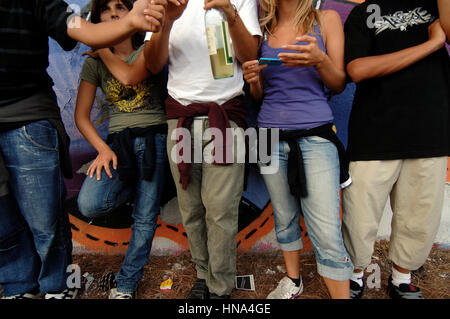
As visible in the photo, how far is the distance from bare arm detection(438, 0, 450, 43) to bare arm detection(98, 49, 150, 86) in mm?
1724

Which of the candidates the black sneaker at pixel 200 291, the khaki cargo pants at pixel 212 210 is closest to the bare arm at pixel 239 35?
the khaki cargo pants at pixel 212 210

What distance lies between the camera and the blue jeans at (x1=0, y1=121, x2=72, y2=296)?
148 cm

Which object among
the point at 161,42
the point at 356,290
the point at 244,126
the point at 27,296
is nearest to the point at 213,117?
the point at 244,126

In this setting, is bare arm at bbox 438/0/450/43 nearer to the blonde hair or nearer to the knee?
the blonde hair

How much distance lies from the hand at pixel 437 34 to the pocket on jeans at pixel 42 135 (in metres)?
2.25

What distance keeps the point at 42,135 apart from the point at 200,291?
1440 millimetres

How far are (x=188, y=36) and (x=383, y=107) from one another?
1.27 metres

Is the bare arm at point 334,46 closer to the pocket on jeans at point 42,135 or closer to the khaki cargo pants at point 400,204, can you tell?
the khaki cargo pants at point 400,204

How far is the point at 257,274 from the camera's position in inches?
86.5

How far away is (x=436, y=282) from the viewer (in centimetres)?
210

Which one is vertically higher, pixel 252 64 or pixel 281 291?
pixel 252 64

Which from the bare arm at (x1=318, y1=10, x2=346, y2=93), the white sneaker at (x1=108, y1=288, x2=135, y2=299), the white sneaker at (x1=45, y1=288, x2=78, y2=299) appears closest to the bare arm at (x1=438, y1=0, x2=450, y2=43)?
the bare arm at (x1=318, y1=10, x2=346, y2=93)
